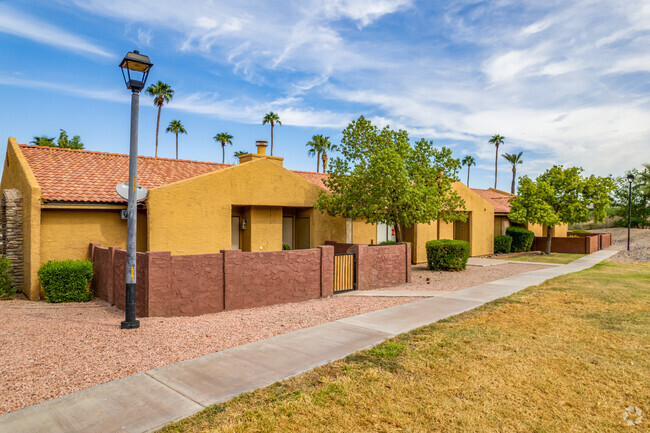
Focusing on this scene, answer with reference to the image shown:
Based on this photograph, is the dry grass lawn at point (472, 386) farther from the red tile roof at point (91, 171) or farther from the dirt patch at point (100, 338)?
the red tile roof at point (91, 171)

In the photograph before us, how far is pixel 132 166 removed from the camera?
858 centimetres

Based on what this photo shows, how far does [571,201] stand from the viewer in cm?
2794

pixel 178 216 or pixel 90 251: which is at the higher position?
pixel 178 216

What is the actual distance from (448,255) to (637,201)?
42.8 meters

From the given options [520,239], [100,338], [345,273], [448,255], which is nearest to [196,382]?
[100,338]

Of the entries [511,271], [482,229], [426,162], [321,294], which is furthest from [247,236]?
[482,229]

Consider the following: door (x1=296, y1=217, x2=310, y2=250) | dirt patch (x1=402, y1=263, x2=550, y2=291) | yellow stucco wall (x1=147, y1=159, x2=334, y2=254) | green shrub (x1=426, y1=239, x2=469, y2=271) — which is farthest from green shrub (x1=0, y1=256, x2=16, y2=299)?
green shrub (x1=426, y1=239, x2=469, y2=271)

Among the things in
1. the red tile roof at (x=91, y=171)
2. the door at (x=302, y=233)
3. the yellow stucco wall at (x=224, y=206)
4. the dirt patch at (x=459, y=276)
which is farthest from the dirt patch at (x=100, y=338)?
the door at (x=302, y=233)

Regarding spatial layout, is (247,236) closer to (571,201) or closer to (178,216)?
(178,216)

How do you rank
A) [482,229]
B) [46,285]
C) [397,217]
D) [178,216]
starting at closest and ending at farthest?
1. [46,285]
2. [178,216]
3. [397,217]
4. [482,229]

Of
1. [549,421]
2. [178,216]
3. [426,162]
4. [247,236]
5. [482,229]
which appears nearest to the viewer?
[549,421]

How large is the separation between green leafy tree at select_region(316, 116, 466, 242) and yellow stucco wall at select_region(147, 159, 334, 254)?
1353 millimetres

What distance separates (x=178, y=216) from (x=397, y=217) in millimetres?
8395

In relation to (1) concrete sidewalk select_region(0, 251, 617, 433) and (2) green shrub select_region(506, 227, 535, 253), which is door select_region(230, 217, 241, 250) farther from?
(2) green shrub select_region(506, 227, 535, 253)
